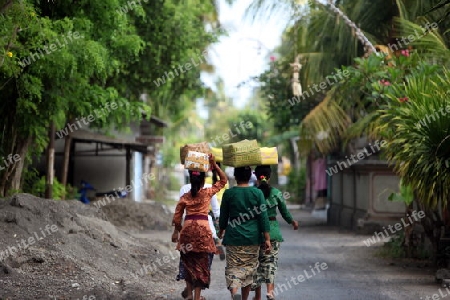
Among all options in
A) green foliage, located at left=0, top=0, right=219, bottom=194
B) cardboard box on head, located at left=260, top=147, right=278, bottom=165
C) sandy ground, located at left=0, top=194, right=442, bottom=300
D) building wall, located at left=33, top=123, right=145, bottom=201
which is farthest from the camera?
building wall, located at left=33, top=123, right=145, bottom=201

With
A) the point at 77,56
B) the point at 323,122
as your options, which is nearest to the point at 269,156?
the point at 77,56

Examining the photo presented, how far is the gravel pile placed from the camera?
9.99 meters

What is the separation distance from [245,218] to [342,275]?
4.53 m

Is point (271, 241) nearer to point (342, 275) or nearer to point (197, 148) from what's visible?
point (197, 148)

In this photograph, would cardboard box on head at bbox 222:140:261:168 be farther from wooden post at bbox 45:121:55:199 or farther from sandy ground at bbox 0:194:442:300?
wooden post at bbox 45:121:55:199

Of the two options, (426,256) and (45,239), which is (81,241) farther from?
(426,256)

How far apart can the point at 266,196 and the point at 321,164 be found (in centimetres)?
2415

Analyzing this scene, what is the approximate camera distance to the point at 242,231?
356 inches

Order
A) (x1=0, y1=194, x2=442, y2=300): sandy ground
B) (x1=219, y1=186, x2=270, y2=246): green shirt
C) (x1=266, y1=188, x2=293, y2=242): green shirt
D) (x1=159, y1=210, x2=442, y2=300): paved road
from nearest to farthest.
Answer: (x1=219, y1=186, x2=270, y2=246): green shirt → (x1=266, y1=188, x2=293, y2=242): green shirt → (x1=0, y1=194, x2=442, y2=300): sandy ground → (x1=159, y1=210, x2=442, y2=300): paved road

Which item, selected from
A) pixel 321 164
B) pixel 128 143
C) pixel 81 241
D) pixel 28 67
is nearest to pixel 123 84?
pixel 128 143

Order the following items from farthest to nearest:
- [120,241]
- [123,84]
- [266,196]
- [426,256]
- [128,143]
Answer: [128,143], [123,84], [426,256], [120,241], [266,196]

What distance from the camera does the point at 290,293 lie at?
426 inches

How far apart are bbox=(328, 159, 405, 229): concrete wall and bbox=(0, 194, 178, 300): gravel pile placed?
822 centimetres

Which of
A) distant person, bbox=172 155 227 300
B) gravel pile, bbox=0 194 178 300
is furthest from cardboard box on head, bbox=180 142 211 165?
gravel pile, bbox=0 194 178 300
